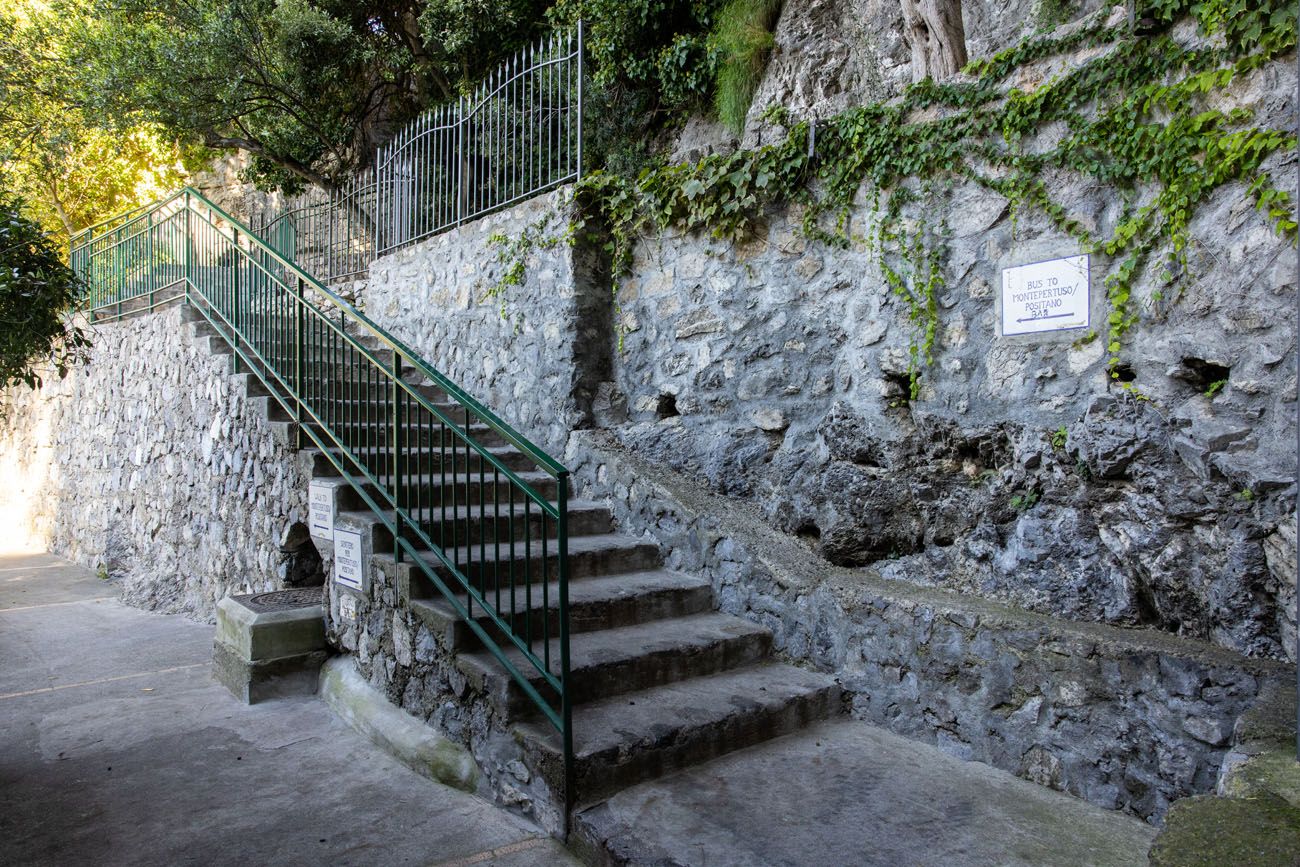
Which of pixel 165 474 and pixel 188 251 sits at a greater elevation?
pixel 188 251

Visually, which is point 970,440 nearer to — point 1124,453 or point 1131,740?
point 1124,453

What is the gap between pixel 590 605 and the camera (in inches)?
136

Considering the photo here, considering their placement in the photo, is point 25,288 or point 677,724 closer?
point 677,724

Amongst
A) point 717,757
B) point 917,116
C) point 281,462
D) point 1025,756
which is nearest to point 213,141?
point 281,462

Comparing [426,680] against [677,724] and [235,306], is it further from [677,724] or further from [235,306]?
[235,306]

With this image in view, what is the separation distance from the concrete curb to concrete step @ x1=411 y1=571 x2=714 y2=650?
406mm

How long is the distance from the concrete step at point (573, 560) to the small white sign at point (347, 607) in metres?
0.62

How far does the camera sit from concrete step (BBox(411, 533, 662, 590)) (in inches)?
137

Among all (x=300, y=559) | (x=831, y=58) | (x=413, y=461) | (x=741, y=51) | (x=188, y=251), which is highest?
(x=741, y=51)

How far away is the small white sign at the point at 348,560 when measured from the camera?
12.4ft

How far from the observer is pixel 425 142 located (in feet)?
20.5

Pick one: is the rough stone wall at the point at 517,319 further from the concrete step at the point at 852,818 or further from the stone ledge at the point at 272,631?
the concrete step at the point at 852,818

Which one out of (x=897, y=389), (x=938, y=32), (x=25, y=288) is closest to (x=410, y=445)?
(x=25, y=288)

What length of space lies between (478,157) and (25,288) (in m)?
3.05
